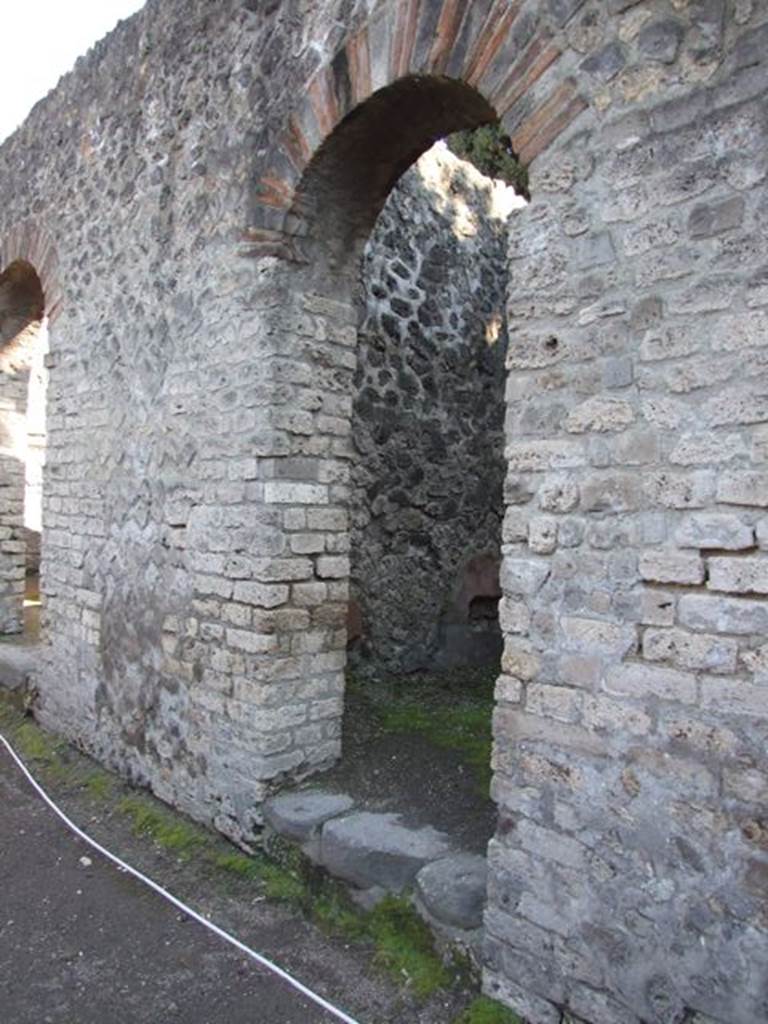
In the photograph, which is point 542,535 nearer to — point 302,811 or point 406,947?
point 406,947

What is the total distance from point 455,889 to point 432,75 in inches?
116

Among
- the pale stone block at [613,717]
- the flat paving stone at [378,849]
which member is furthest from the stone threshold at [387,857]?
the pale stone block at [613,717]

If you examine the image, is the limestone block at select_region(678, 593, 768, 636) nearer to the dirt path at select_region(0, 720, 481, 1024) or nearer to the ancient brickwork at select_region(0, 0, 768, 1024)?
the ancient brickwork at select_region(0, 0, 768, 1024)

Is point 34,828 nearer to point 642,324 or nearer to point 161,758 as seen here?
point 161,758

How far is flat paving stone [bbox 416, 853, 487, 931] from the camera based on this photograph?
2879mm

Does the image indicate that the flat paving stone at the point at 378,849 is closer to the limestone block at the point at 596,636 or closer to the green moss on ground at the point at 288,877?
the green moss on ground at the point at 288,877

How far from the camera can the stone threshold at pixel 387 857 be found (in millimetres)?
2912

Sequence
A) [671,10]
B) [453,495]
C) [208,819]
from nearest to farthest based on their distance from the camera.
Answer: [671,10]
[208,819]
[453,495]

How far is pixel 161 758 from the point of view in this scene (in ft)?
14.6

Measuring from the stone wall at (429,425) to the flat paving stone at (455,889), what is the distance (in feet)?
9.06

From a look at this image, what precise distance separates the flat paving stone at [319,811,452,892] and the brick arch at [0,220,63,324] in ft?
13.3

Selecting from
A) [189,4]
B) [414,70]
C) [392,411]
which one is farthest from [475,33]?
[392,411]

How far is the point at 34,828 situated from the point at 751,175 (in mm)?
4350

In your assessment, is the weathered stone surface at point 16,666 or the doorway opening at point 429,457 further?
the weathered stone surface at point 16,666
